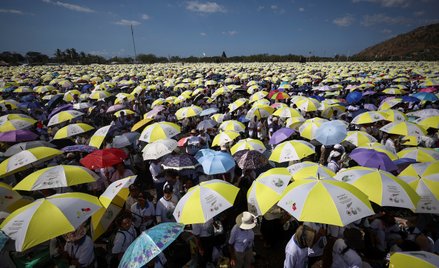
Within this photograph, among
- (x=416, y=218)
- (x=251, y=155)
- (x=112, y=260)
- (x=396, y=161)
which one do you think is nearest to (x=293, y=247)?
(x=251, y=155)

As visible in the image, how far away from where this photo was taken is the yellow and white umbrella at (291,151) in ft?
19.4

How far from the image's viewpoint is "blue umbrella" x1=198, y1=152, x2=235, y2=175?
17.6 feet

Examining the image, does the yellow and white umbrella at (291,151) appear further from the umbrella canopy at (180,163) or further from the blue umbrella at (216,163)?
the umbrella canopy at (180,163)

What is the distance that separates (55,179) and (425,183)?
695 centimetres

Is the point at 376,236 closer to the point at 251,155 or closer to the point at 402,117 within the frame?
the point at 251,155

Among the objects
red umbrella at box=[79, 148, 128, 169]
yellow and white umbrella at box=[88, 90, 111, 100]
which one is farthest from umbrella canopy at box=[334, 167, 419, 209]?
yellow and white umbrella at box=[88, 90, 111, 100]

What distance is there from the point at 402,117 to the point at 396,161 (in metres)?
3.67

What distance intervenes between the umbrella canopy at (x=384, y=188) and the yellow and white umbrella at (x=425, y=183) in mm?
456

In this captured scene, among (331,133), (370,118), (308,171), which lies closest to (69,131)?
(308,171)

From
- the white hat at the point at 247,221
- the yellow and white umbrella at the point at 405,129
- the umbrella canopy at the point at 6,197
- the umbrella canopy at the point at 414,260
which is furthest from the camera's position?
the yellow and white umbrella at the point at 405,129

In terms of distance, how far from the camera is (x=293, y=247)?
3.39 meters

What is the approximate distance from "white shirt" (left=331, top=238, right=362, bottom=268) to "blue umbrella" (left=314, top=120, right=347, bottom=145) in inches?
143

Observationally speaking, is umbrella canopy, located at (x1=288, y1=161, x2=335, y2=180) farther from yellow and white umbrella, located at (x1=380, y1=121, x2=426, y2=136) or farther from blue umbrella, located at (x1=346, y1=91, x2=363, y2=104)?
blue umbrella, located at (x1=346, y1=91, x2=363, y2=104)

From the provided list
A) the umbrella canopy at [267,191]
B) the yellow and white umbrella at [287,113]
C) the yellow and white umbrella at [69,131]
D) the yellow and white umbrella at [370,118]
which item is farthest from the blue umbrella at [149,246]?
the yellow and white umbrella at [370,118]
